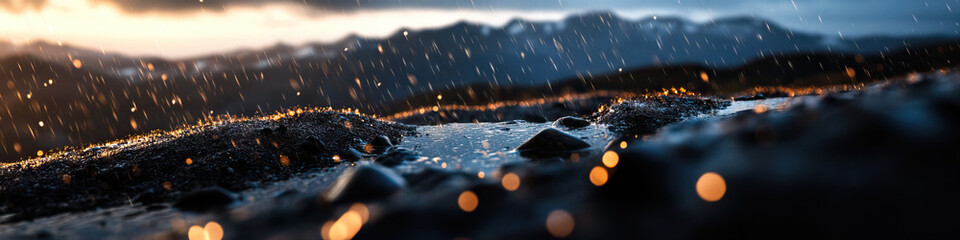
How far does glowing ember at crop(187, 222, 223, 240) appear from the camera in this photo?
3105 millimetres

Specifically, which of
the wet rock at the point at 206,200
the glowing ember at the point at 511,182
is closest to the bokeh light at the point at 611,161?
the glowing ember at the point at 511,182

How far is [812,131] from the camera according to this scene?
2.62 metres

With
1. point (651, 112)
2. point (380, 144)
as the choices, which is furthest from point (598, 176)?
point (651, 112)

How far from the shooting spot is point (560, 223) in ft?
7.70

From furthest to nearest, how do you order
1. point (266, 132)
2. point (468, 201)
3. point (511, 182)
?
point (266, 132), point (511, 182), point (468, 201)

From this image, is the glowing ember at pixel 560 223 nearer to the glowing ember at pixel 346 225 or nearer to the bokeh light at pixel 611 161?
the bokeh light at pixel 611 161

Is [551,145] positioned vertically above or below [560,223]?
above

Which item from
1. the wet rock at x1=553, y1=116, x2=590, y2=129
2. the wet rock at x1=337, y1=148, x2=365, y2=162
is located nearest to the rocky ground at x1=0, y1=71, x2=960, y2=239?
the wet rock at x1=337, y1=148, x2=365, y2=162

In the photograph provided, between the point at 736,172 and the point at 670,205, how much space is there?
474mm

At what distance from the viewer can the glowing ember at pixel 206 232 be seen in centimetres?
311

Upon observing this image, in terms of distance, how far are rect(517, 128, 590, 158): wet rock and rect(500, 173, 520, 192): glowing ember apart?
6.04ft

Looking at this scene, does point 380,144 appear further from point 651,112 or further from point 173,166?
point 651,112

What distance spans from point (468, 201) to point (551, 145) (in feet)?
10.5

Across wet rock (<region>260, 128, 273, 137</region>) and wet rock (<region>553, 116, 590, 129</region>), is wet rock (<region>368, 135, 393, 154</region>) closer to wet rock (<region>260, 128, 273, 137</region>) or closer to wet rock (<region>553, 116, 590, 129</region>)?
wet rock (<region>260, 128, 273, 137</region>)
